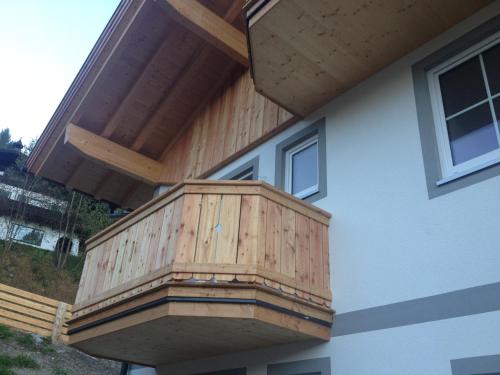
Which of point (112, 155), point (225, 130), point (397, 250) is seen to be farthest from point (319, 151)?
point (112, 155)

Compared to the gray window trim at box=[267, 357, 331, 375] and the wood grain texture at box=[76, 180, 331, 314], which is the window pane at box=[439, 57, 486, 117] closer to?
the wood grain texture at box=[76, 180, 331, 314]

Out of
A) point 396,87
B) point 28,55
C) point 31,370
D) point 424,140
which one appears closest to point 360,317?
point 424,140

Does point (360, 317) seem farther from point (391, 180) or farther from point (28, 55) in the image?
point (28, 55)

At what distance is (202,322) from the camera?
15.8 feet

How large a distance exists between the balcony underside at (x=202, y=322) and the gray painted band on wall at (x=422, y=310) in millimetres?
281

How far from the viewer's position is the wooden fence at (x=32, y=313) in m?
12.9

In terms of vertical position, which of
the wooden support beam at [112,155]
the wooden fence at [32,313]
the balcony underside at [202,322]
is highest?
the wooden support beam at [112,155]

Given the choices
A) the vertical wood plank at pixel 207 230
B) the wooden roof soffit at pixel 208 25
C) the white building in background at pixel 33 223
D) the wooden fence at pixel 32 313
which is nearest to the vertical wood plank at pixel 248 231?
the vertical wood plank at pixel 207 230

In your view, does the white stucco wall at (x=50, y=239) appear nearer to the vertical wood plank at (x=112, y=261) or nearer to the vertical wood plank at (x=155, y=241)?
the vertical wood plank at (x=112, y=261)

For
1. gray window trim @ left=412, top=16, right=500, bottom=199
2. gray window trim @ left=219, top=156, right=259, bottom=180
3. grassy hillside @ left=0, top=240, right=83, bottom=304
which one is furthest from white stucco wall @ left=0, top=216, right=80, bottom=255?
gray window trim @ left=412, top=16, right=500, bottom=199

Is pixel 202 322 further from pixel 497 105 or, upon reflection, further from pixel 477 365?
pixel 497 105

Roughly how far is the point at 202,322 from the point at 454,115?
335 cm

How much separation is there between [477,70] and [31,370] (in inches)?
405

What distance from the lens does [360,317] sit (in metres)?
4.85
